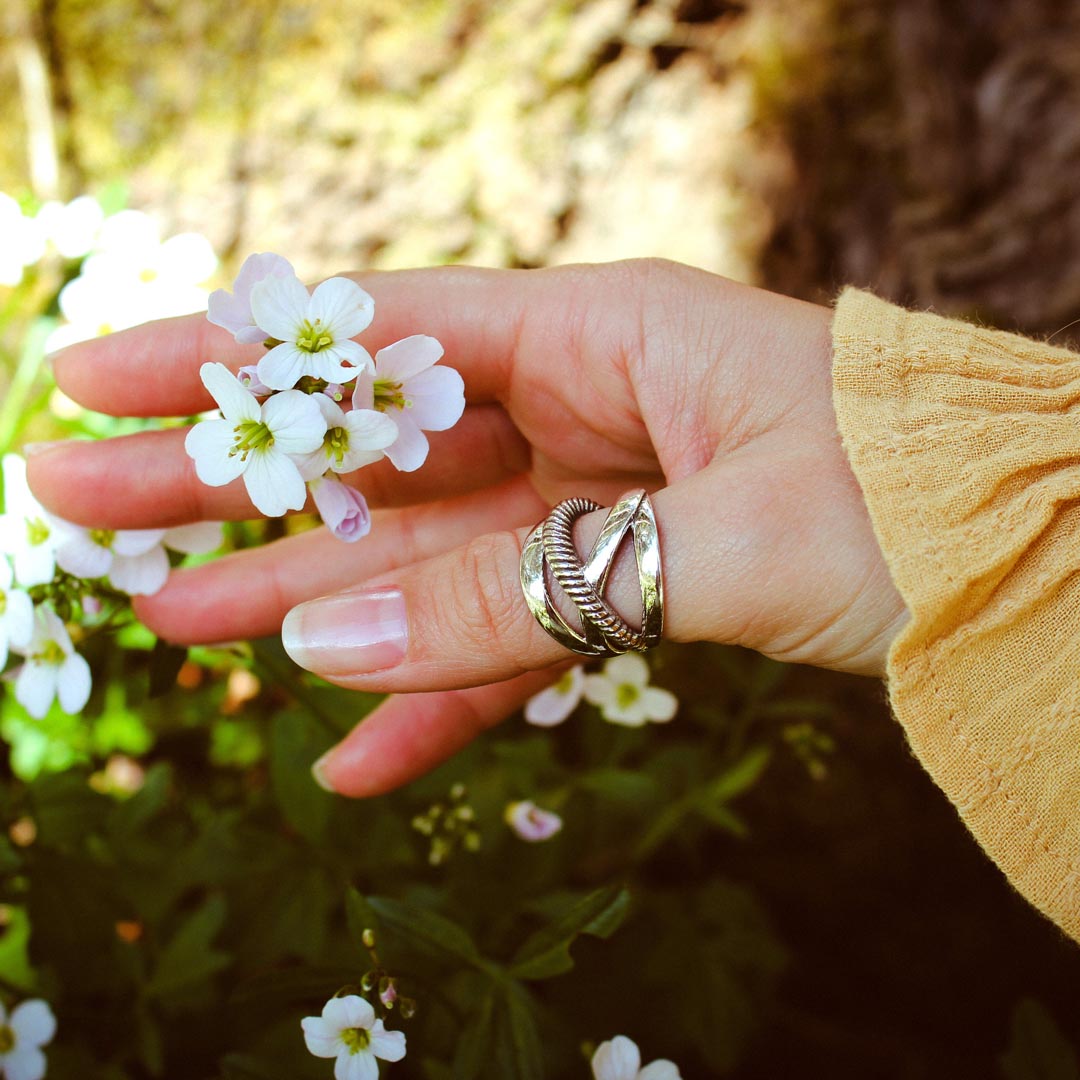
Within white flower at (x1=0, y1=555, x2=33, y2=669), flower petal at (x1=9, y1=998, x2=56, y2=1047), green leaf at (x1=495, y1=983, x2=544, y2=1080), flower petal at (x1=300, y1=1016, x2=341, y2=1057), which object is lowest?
flower petal at (x1=9, y1=998, x2=56, y2=1047)

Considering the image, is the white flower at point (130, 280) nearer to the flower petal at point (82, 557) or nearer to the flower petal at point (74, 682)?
the flower petal at point (82, 557)

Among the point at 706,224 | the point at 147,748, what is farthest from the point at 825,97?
the point at 147,748

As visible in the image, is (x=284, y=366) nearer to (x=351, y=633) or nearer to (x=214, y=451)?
(x=214, y=451)

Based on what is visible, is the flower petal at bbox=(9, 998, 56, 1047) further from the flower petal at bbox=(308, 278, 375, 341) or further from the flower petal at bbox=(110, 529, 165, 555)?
the flower petal at bbox=(308, 278, 375, 341)

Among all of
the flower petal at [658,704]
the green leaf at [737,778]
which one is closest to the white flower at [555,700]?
the flower petal at [658,704]

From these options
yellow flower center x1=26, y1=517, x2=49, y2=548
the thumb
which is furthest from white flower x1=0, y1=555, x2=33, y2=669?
the thumb
